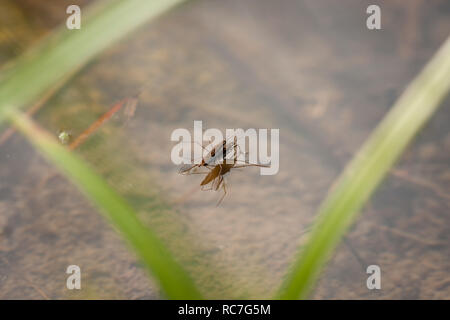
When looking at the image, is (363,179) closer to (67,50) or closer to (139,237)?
(139,237)

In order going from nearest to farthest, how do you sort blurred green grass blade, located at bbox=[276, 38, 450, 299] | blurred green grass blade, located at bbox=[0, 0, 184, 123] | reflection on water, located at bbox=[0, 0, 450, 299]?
blurred green grass blade, located at bbox=[276, 38, 450, 299]
blurred green grass blade, located at bbox=[0, 0, 184, 123]
reflection on water, located at bbox=[0, 0, 450, 299]

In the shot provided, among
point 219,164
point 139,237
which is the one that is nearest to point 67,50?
point 139,237

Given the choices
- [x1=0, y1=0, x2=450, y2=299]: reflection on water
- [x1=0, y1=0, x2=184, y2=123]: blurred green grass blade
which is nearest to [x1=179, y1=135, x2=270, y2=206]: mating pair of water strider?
[x1=0, y1=0, x2=450, y2=299]: reflection on water

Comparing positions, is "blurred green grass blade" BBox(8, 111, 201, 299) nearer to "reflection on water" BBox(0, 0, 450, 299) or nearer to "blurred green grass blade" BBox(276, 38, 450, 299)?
"blurred green grass blade" BBox(276, 38, 450, 299)

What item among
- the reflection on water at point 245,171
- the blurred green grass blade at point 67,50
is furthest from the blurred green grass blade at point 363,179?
the blurred green grass blade at point 67,50

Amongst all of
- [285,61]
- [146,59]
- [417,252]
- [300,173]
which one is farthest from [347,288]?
[146,59]
